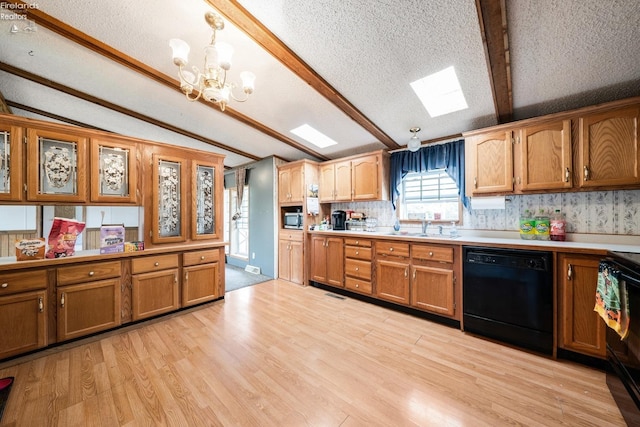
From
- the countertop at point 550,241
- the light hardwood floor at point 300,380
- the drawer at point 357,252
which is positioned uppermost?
the countertop at point 550,241

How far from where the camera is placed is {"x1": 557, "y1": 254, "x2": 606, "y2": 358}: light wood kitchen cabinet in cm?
180

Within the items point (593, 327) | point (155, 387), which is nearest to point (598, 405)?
point (593, 327)

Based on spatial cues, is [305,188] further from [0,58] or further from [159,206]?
[0,58]

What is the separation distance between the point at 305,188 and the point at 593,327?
361 centimetres

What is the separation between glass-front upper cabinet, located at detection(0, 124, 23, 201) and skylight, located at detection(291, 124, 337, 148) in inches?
112

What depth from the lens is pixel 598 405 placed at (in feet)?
4.81

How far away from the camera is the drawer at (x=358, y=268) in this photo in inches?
127

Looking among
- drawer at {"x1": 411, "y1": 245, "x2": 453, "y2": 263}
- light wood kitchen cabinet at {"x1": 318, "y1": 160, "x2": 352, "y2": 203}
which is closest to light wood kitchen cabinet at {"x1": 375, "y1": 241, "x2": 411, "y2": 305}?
drawer at {"x1": 411, "y1": 245, "x2": 453, "y2": 263}

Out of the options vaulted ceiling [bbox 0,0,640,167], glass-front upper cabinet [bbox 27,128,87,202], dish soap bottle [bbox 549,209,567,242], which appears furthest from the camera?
dish soap bottle [bbox 549,209,567,242]

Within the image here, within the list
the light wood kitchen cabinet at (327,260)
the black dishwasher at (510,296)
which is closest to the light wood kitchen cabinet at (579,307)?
the black dishwasher at (510,296)

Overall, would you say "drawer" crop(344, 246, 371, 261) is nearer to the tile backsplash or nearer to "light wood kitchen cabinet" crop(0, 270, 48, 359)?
the tile backsplash

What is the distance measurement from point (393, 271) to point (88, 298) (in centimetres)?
340

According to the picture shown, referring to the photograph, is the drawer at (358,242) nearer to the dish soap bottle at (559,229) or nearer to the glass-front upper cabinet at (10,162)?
the dish soap bottle at (559,229)

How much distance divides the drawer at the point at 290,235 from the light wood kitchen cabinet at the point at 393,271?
155 cm
